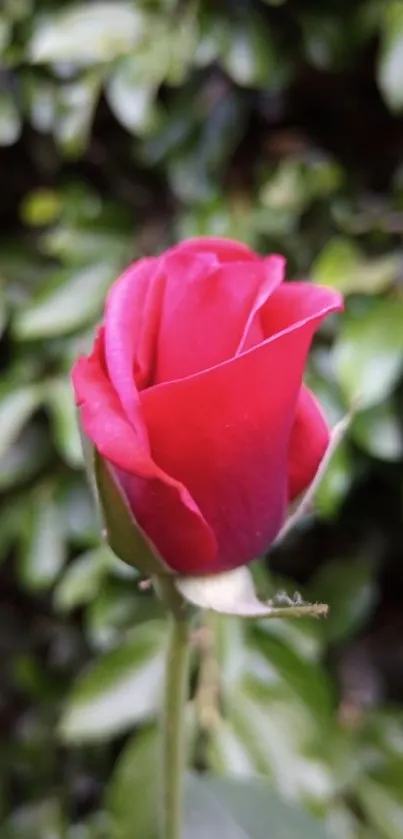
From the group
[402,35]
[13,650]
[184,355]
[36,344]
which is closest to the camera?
[184,355]

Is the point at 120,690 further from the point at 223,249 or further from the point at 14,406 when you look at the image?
the point at 223,249

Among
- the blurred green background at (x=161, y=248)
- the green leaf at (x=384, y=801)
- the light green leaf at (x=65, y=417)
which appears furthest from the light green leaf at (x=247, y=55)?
the green leaf at (x=384, y=801)

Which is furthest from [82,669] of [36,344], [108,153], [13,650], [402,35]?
[402,35]

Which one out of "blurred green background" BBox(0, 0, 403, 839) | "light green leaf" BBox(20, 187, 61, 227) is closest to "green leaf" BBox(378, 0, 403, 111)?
"blurred green background" BBox(0, 0, 403, 839)

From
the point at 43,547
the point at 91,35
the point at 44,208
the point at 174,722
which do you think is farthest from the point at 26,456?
the point at 174,722

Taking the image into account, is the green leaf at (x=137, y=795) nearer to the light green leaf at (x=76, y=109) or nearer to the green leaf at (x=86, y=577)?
the green leaf at (x=86, y=577)

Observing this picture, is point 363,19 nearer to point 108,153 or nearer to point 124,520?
point 108,153

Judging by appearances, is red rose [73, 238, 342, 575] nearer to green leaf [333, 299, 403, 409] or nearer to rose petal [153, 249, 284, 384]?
rose petal [153, 249, 284, 384]
